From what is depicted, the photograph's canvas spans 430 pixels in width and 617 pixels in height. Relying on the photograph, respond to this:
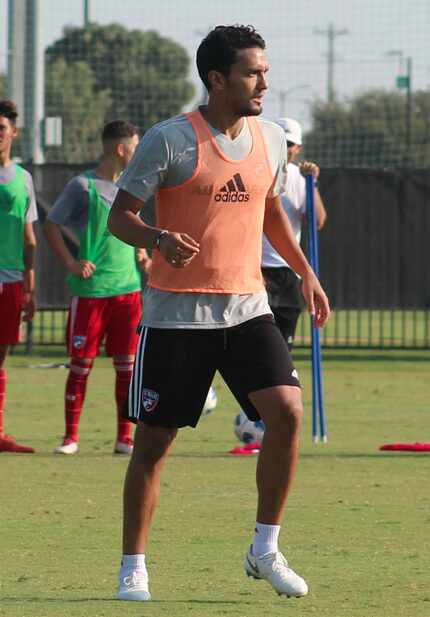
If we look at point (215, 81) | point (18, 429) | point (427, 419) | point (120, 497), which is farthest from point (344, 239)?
point (215, 81)

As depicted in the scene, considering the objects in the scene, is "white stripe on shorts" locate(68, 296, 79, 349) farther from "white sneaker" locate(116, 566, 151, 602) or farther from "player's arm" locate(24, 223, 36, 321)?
"white sneaker" locate(116, 566, 151, 602)

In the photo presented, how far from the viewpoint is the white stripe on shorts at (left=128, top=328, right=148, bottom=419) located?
625 centimetres

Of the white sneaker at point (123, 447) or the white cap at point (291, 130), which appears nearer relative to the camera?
the white cap at point (291, 130)

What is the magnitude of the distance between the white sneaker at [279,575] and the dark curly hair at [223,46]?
5.91 feet

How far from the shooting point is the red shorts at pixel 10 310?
10930mm

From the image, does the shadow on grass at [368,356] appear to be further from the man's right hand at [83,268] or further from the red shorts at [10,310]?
the man's right hand at [83,268]

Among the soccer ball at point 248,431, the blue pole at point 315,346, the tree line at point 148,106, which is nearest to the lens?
the soccer ball at point 248,431

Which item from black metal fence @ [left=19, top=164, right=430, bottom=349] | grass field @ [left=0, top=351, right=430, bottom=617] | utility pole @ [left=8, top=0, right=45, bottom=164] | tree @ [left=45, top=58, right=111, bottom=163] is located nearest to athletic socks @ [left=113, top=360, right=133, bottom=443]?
grass field @ [left=0, top=351, right=430, bottom=617]

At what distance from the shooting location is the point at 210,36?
6.28 meters

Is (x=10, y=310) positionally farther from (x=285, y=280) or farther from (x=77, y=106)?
(x=77, y=106)

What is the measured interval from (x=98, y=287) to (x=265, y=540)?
4.73 m

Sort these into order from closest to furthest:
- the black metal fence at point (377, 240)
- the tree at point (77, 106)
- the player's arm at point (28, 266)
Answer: the player's arm at point (28, 266) → the black metal fence at point (377, 240) → the tree at point (77, 106)

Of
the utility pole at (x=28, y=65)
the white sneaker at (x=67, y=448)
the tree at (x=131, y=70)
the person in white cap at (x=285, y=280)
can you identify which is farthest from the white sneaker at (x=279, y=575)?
the tree at (x=131, y=70)

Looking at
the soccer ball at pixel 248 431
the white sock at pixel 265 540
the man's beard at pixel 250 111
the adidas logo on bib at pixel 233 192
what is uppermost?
the man's beard at pixel 250 111
